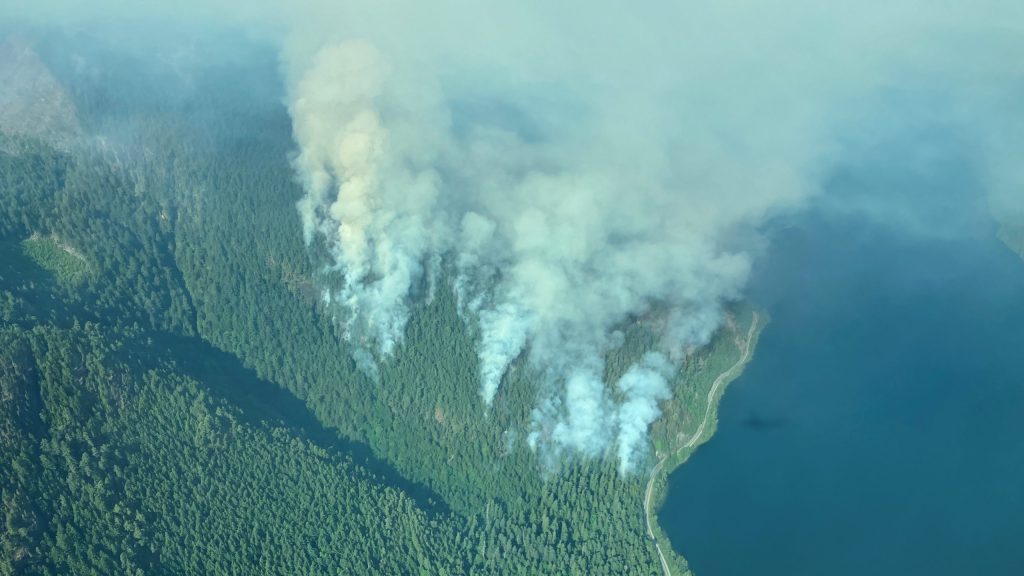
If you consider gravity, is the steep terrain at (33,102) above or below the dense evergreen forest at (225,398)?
above

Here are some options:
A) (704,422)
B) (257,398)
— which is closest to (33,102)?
(257,398)

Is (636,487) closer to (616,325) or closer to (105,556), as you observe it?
(616,325)

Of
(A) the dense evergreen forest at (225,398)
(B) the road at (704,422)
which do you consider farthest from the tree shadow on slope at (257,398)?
(B) the road at (704,422)

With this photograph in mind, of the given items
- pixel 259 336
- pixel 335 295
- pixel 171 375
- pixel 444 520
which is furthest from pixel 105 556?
pixel 335 295

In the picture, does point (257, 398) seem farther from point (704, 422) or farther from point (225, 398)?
point (704, 422)

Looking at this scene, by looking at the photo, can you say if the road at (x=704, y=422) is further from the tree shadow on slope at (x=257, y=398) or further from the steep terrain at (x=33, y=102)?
the steep terrain at (x=33, y=102)

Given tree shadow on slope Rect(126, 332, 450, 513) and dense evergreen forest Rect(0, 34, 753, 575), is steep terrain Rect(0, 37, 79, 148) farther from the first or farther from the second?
tree shadow on slope Rect(126, 332, 450, 513)
